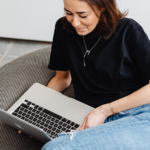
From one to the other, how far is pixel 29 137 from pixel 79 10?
2.10ft

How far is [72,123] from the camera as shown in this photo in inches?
40.5

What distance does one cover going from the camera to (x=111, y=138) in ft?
2.81

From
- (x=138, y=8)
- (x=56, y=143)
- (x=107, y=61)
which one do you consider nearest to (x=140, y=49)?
(x=107, y=61)

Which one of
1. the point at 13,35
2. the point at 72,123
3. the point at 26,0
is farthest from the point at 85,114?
the point at 13,35

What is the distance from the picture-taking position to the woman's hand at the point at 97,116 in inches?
38.5

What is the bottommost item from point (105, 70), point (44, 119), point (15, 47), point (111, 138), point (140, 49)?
point (15, 47)

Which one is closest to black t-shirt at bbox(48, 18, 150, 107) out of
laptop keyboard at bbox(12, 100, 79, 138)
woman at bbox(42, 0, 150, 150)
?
woman at bbox(42, 0, 150, 150)

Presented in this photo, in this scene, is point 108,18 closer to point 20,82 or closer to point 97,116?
point 97,116

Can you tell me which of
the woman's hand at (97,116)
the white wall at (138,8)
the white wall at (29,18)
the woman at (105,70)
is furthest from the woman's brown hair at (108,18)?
the white wall at (29,18)

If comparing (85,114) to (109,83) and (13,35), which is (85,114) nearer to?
(109,83)

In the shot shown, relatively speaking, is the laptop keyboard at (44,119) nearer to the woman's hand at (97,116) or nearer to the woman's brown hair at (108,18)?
the woman's hand at (97,116)

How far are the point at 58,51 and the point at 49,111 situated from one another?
0.28m

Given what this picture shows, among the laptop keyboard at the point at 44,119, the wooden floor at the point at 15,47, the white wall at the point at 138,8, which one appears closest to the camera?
the laptop keyboard at the point at 44,119

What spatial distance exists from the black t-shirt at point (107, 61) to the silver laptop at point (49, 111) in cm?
7
